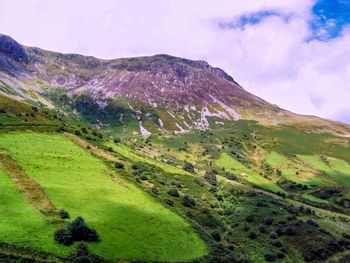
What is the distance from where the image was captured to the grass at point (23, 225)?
56594 mm

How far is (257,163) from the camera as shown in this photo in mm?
191375

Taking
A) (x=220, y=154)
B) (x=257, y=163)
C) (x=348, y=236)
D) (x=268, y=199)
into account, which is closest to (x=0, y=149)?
(x=268, y=199)

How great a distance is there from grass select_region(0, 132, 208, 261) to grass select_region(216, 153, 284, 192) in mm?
70010

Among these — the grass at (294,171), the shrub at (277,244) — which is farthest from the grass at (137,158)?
the grass at (294,171)

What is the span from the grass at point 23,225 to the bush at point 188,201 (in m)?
37.8

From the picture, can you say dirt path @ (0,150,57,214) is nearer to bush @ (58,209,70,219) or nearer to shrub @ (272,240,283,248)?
bush @ (58,209,70,219)

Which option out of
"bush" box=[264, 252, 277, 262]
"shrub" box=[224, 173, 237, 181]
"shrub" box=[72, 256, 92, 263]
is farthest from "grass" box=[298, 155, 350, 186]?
"shrub" box=[72, 256, 92, 263]

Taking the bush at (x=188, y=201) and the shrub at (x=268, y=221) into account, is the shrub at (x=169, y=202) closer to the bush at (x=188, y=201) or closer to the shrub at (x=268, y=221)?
the bush at (x=188, y=201)

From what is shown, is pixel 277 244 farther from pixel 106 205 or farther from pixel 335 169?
pixel 335 169

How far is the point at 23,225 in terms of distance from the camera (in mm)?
60031

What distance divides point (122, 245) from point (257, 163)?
13519cm

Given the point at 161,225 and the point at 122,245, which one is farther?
the point at 161,225

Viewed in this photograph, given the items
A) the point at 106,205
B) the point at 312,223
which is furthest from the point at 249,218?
the point at 106,205

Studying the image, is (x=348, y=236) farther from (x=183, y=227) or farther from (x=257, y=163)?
(x=257, y=163)
